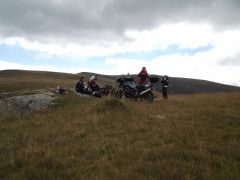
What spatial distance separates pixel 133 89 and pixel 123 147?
15.2 metres

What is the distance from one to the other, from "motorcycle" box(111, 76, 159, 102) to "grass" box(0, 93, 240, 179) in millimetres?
7870

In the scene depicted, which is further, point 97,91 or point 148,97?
point 97,91

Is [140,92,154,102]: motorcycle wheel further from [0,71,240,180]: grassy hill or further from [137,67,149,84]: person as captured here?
[0,71,240,180]: grassy hill

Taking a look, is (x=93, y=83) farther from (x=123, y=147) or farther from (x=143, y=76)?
(x=123, y=147)

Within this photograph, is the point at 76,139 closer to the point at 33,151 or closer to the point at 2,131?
the point at 33,151

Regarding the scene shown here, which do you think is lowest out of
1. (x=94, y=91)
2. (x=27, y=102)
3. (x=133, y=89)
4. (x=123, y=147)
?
(x=123, y=147)

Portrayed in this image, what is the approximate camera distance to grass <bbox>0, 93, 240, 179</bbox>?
8.30 metres

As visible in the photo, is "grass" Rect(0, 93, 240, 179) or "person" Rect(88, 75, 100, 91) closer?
"grass" Rect(0, 93, 240, 179)

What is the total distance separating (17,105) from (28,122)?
14.9 ft

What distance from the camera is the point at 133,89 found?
25594mm

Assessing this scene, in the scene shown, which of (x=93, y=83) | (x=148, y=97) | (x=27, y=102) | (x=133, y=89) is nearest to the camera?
(x=27, y=102)

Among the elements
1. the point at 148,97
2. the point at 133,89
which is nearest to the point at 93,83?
the point at 133,89

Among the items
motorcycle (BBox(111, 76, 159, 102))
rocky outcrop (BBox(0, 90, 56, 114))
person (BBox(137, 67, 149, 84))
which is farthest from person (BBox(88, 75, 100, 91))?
rocky outcrop (BBox(0, 90, 56, 114))

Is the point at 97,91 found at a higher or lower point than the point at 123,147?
higher
